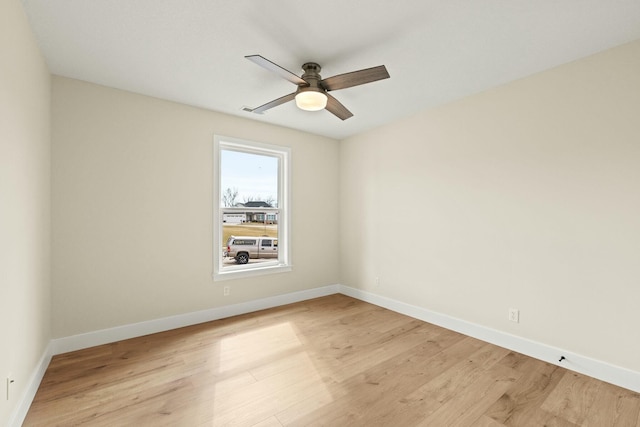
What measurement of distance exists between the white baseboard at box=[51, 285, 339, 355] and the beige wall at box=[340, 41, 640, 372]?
60.2 inches

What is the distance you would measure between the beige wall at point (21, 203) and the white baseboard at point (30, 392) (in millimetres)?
47

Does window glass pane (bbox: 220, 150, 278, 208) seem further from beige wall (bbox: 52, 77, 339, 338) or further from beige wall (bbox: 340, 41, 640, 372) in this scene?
beige wall (bbox: 340, 41, 640, 372)

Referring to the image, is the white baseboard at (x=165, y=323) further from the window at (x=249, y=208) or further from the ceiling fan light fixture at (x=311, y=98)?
the ceiling fan light fixture at (x=311, y=98)

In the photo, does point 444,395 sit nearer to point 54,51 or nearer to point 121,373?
point 121,373

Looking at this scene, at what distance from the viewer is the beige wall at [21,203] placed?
1.50 metres

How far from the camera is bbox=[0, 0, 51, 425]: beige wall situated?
1.50 metres

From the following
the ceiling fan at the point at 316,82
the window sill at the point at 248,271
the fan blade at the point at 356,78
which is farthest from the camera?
the window sill at the point at 248,271

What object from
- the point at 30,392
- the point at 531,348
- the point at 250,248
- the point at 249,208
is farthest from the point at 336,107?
the point at 30,392

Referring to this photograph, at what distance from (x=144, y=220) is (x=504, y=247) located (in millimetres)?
3751

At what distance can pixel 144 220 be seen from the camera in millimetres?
3023

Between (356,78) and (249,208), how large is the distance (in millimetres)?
2389

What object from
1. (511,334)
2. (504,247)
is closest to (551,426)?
(511,334)

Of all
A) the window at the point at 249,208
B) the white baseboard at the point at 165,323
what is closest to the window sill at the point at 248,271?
the window at the point at 249,208

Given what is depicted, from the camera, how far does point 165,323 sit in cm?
312
